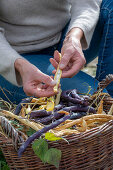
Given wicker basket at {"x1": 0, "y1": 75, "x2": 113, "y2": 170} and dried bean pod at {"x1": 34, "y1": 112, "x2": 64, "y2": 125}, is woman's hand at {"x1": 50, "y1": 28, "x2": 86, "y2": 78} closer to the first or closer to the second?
dried bean pod at {"x1": 34, "y1": 112, "x2": 64, "y2": 125}

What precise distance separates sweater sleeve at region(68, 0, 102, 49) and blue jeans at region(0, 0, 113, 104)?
0.26ft

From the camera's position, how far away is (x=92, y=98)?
1115 mm

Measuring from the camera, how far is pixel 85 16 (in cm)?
146

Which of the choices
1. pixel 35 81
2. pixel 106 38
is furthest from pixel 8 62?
pixel 106 38

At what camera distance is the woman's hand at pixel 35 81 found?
3.18ft

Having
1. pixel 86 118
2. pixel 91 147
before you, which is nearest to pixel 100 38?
pixel 86 118

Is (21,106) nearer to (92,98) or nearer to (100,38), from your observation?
(92,98)

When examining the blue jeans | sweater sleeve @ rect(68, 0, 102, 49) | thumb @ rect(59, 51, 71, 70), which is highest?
sweater sleeve @ rect(68, 0, 102, 49)

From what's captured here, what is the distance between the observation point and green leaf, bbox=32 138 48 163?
728 millimetres

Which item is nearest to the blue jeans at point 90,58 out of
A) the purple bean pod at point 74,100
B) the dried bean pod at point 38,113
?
the purple bean pod at point 74,100

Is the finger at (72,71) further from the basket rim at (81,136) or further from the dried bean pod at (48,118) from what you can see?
the basket rim at (81,136)

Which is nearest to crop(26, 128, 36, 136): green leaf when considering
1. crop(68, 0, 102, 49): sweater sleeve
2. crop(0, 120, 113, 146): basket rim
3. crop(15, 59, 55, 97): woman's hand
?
Answer: crop(0, 120, 113, 146): basket rim

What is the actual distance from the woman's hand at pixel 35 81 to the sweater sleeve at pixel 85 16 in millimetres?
466

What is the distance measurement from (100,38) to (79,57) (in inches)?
24.0
